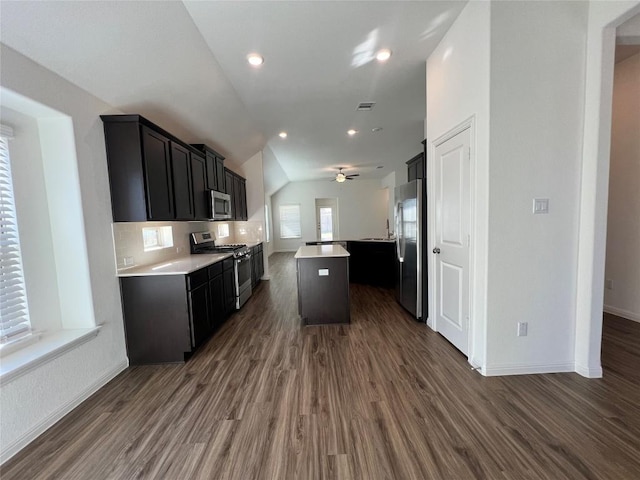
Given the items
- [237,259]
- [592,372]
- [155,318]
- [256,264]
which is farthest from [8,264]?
[592,372]

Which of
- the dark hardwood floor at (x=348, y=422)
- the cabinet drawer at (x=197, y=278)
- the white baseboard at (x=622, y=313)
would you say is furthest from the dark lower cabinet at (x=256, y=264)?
the white baseboard at (x=622, y=313)

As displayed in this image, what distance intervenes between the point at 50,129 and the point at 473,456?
11.6 feet

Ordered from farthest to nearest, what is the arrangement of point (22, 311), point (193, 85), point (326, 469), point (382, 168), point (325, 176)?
1. point (325, 176)
2. point (382, 168)
3. point (193, 85)
4. point (22, 311)
5. point (326, 469)

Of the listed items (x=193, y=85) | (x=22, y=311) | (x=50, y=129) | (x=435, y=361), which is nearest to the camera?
(x=22, y=311)

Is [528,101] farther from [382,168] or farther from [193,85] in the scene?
[382,168]

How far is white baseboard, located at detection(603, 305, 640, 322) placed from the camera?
2981 millimetres

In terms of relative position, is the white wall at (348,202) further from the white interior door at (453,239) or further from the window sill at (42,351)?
the window sill at (42,351)

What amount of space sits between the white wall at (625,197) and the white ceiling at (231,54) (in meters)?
2.16

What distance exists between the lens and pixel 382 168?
27.3ft

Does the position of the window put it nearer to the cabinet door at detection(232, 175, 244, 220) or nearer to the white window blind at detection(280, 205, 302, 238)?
Answer: the cabinet door at detection(232, 175, 244, 220)

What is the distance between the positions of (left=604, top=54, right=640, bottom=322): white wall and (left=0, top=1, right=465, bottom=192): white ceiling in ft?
7.10

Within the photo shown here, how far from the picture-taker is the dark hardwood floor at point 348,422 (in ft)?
4.56

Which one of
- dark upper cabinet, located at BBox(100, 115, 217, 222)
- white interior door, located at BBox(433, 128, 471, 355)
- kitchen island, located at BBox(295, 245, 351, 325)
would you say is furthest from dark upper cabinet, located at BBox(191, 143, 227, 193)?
white interior door, located at BBox(433, 128, 471, 355)

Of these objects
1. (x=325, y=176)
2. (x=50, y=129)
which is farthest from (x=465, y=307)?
(x=325, y=176)
